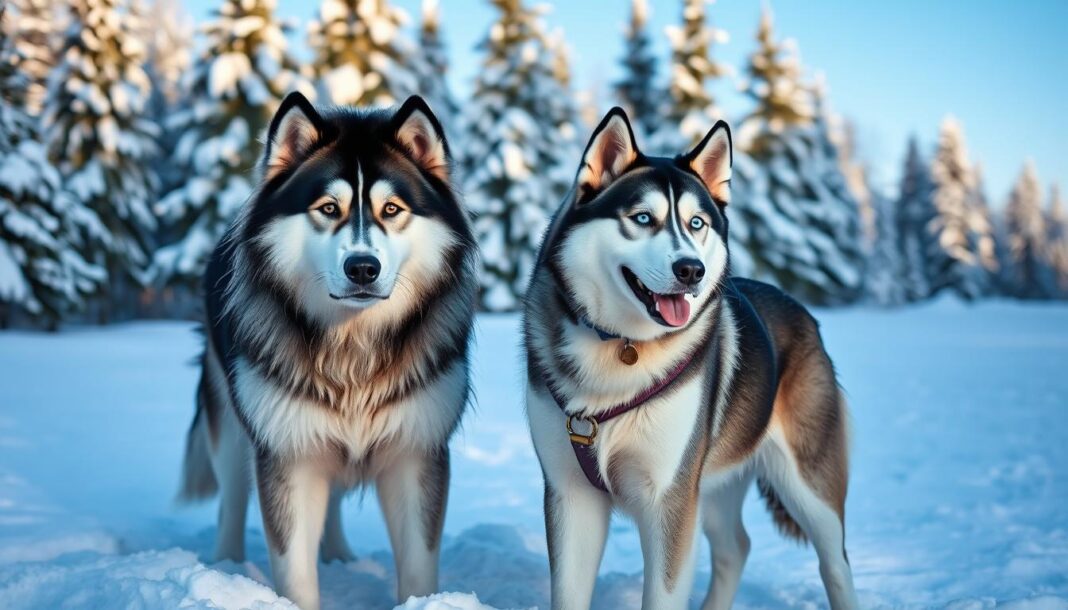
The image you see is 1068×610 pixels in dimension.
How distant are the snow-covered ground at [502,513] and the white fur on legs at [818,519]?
0.31m

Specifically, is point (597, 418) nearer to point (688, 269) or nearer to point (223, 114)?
point (688, 269)

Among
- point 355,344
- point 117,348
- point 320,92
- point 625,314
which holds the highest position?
point 320,92

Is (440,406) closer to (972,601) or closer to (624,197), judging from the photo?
(624,197)

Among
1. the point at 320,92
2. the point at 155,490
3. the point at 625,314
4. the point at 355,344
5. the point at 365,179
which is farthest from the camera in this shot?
the point at 320,92

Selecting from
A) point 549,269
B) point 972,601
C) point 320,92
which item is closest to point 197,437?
point 549,269

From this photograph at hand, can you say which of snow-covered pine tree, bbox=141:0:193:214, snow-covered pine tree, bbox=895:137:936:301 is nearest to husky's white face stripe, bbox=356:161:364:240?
snow-covered pine tree, bbox=141:0:193:214

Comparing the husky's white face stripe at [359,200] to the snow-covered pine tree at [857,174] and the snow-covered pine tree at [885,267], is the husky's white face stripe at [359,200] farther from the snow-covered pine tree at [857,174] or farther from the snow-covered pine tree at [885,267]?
the snow-covered pine tree at [857,174]

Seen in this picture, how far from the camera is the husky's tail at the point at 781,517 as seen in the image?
12.4ft

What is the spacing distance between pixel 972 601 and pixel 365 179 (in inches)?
119

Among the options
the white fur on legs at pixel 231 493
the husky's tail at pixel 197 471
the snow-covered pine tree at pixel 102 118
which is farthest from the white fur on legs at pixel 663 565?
the snow-covered pine tree at pixel 102 118

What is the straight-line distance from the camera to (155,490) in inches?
233

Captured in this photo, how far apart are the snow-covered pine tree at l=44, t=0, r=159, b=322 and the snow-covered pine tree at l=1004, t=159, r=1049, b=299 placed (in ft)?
151

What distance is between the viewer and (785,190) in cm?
2623

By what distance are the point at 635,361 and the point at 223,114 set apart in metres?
18.6
